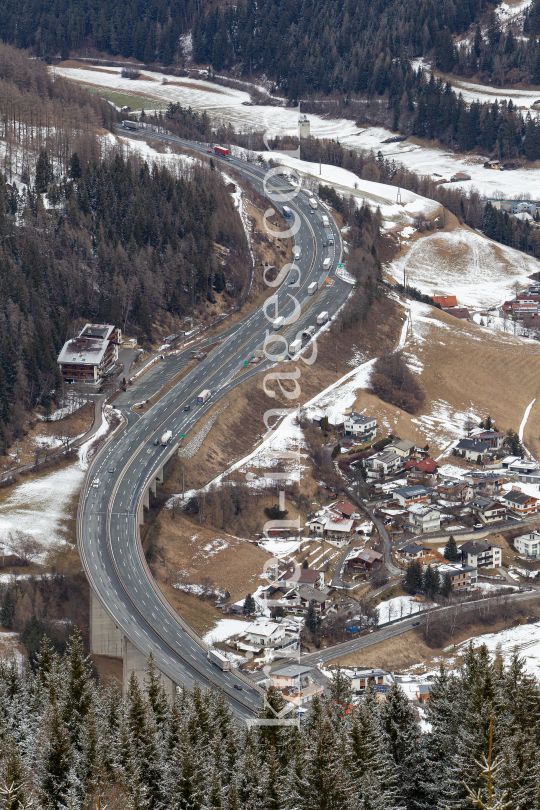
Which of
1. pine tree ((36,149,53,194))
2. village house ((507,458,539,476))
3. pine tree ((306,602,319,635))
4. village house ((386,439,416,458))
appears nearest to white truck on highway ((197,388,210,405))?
village house ((386,439,416,458))

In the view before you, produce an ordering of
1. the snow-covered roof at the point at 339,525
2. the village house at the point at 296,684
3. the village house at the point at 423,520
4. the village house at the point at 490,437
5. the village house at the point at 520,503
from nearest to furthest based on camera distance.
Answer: the village house at the point at 296,684, the snow-covered roof at the point at 339,525, the village house at the point at 423,520, the village house at the point at 520,503, the village house at the point at 490,437

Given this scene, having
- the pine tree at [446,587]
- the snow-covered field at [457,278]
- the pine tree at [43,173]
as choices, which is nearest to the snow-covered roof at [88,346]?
the pine tree at [43,173]

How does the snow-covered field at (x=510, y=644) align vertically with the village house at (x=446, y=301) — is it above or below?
below

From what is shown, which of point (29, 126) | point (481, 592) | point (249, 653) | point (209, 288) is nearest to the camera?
point (249, 653)

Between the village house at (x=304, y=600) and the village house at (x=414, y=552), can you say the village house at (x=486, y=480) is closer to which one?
the village house at (x=414, y=552)

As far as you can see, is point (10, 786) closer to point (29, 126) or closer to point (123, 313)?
point (123, 313)

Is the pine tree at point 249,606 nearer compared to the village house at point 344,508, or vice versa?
the pine tree at point 249,606

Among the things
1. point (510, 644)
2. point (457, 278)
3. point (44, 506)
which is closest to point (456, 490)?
point (510, 644)

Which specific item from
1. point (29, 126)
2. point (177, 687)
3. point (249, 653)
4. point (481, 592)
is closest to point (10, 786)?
point (177, 687)
